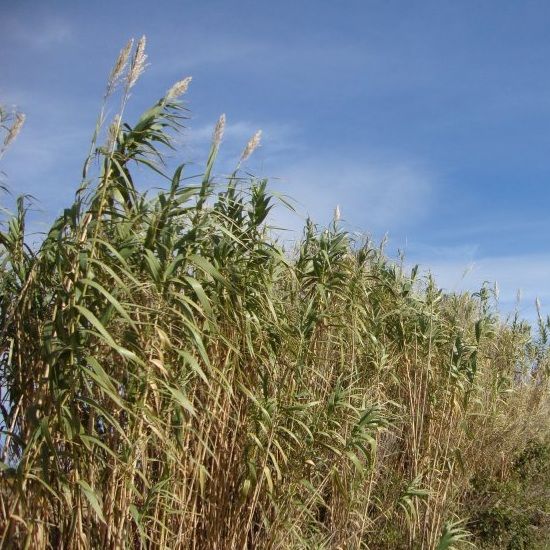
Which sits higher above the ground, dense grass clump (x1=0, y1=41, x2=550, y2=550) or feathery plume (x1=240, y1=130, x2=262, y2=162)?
feathery plume (x1=240, y1=130, x2=262, y2=162)

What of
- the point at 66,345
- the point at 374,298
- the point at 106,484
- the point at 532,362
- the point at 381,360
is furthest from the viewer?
the point at 532,362

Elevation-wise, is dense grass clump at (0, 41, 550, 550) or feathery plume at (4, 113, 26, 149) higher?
feathery plume at (4, 113, 26, 149)

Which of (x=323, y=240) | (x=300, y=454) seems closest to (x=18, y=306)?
(x=300, y=454)

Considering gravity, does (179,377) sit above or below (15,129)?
below

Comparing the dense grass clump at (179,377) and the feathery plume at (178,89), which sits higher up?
the feathery plume at (178,89)

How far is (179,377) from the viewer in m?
3.85

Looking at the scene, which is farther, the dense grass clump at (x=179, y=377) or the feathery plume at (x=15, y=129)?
the feathery plume at (x=15, y=129)

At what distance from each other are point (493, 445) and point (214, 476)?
5.12 m

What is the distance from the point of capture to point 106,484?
3758mm

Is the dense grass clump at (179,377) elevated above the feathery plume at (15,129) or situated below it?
below

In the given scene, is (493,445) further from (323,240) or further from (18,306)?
(18,306)

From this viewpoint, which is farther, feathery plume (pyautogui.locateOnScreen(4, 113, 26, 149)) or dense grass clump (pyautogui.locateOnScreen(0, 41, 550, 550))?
feathery plume (pyautogui.locateOnScreen(4, 113, 26, 149))

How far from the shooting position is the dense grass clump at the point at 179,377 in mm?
3512

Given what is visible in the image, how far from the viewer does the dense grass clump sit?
3.51 meters
